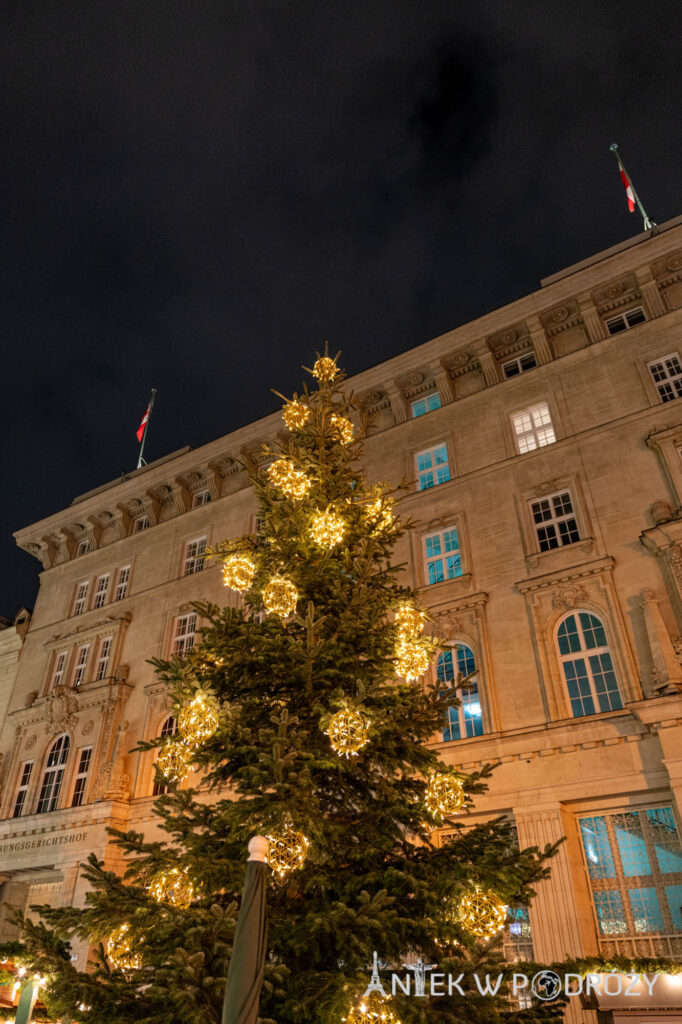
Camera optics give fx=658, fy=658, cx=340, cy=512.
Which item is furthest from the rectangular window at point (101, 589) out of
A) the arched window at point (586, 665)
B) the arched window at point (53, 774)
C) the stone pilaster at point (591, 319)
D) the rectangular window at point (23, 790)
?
the stone pilaster at point (591, 319)

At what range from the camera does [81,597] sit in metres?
32.5

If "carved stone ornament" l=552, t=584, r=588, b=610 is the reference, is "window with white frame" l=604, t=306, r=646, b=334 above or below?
above

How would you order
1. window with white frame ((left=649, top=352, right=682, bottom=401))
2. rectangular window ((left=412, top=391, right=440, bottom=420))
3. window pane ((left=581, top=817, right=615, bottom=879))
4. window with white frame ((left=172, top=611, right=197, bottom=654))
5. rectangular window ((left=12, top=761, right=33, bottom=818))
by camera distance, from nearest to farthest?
1. window pane ((left=581, top=817, right=615, bottom=879))
2. window with white frame ((left=649, top=352, right=682, bottom=401))
3. rectangular window ((left=412, top=391, right=440, bottom=420))
4. window with white frame ((left=172, top=611, right=197, bottom=654))
5. rectangular window ((left=12, top=761, right=33, bottom=818))

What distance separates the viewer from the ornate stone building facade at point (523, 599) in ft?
48.6

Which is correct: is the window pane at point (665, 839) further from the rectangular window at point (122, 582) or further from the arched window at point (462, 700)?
the rectangular window at point (122, 582)

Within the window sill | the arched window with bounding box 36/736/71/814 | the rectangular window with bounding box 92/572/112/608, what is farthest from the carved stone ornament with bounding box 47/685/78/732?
the window sill

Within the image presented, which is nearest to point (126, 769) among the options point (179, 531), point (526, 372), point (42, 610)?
point (179, 531)

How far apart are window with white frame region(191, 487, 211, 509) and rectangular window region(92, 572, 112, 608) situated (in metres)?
5.59

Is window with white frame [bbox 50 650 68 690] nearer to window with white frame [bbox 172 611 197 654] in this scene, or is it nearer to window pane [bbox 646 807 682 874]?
Answer: window with white frame [bbox 172 611 197 654]

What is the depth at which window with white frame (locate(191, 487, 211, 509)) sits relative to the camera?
30.3 m

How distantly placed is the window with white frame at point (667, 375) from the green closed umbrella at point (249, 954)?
18328 mm

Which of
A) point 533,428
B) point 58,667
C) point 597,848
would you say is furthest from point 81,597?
point 597,848

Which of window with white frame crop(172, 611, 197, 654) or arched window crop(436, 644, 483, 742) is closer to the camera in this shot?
arched window crop(436, 644, 483, 742)

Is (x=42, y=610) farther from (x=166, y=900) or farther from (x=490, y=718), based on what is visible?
(x=166, y=900)
